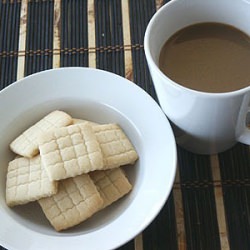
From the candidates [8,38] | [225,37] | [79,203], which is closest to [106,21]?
[8,38]

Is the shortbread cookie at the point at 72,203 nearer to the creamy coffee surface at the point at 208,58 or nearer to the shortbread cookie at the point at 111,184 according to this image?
the shortbread cookie at the point at 111,184

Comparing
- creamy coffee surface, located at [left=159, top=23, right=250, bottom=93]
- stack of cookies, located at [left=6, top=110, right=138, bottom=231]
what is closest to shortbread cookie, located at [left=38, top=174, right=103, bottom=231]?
stack of cookies, located at [left=6, top=110, right=138, bottom=231]

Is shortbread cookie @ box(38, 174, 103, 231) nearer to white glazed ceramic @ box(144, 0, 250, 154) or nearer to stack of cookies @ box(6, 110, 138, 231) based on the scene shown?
stack of cookies @ box(6, 110, 138, 231)

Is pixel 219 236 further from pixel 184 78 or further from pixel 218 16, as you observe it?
pixel 218 16

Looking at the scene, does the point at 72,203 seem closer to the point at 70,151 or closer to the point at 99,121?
the point at 70,151

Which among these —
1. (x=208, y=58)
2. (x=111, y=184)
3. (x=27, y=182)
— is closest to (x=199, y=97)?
(x=208, y=58)

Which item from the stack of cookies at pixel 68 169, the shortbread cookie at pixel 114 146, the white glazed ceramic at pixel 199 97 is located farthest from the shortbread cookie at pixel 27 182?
the white glazed ceramic at pixel 199 97

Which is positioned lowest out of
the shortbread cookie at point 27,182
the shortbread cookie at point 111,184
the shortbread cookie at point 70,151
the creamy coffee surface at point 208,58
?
the shortbread cookie at point 111,184
